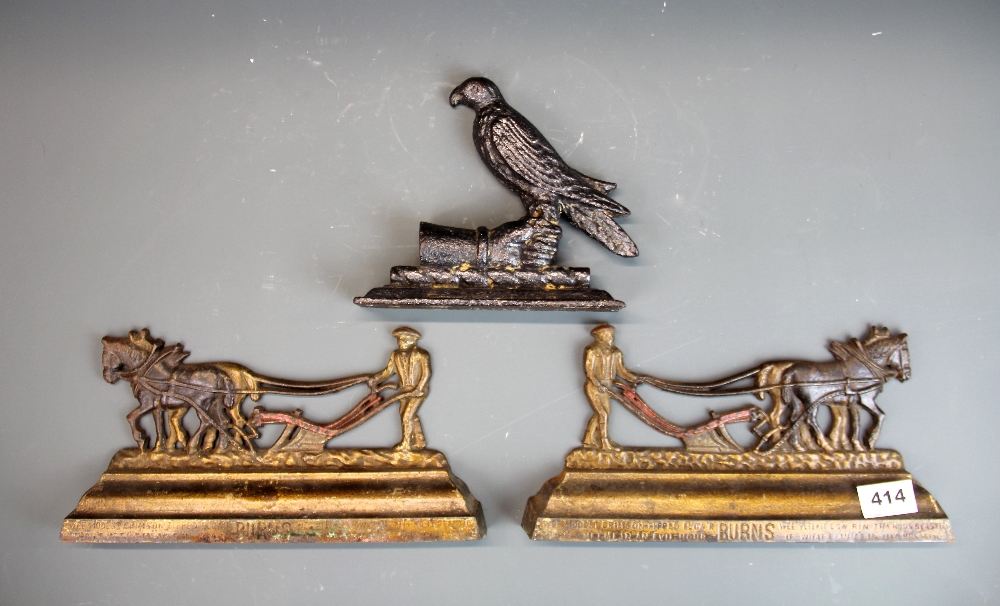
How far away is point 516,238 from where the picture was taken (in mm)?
1479

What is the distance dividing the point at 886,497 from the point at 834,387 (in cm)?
27

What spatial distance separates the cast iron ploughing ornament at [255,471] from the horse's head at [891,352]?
1.02 m

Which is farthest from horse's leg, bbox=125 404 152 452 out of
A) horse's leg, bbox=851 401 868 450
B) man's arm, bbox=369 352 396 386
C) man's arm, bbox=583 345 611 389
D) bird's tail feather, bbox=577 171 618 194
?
horse's leg, bbox=851 401 868 450

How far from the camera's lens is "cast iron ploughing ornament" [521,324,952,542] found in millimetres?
1475

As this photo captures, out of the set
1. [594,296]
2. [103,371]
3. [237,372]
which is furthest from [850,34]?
[103,371]

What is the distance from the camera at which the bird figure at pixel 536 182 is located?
1490 millimetres

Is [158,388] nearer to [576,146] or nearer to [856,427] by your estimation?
[576,146]

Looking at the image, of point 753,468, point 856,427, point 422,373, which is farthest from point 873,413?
point 422,373

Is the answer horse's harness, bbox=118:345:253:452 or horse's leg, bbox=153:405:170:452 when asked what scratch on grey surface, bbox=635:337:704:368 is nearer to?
horse's harness, bbox=118:345:253:452

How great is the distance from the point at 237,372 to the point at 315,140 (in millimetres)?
589

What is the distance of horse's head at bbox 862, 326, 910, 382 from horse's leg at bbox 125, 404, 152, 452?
1.71 meters

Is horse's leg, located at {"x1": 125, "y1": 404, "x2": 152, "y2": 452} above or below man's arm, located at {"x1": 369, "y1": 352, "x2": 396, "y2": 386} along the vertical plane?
below

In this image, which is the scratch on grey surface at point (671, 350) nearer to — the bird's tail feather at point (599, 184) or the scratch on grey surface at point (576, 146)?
the bird's tail feather at point (599, 184)

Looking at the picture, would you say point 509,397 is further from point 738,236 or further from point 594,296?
point 738,236
